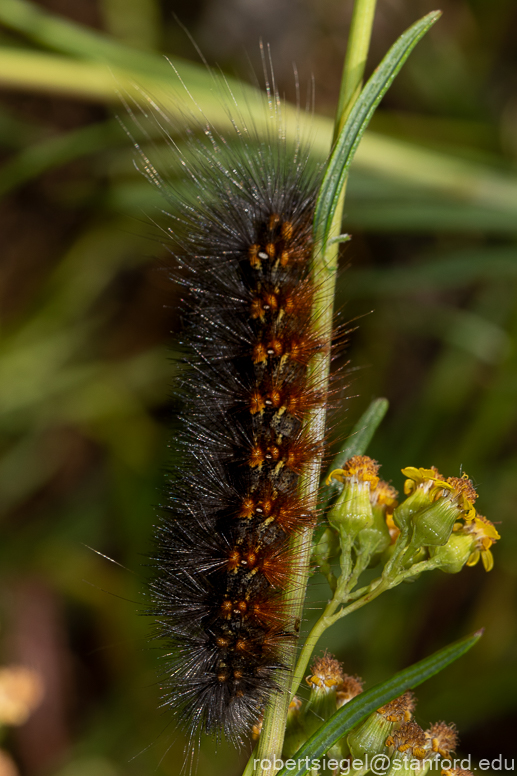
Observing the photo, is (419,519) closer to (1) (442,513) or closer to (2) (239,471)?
(1) (442,513)

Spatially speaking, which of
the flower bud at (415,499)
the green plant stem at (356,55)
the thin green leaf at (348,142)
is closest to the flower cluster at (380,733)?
the flower bud at (415,499)

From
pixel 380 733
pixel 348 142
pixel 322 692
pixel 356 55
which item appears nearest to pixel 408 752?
pixel 380 733

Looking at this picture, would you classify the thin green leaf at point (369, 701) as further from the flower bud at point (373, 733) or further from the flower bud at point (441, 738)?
the flower bud at point (441, 738)

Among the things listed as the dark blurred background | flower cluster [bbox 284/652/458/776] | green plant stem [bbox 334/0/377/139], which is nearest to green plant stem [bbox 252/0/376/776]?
green plant stem [bbox 334/0/377/139]

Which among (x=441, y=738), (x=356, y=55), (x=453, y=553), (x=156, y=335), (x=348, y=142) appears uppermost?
(x=356, y=55)

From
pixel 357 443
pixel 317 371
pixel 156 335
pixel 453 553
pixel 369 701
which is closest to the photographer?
pixel 369 701

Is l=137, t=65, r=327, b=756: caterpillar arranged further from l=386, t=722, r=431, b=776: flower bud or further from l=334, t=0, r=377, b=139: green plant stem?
l=334, t=0, r=377, b=139: green plant stem

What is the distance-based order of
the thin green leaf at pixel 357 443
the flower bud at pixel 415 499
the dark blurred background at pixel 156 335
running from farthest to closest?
the dark blurred background at pixel 156 335
the thin green leaf at pixel 357 443
the flower bud at pixel 415 499
